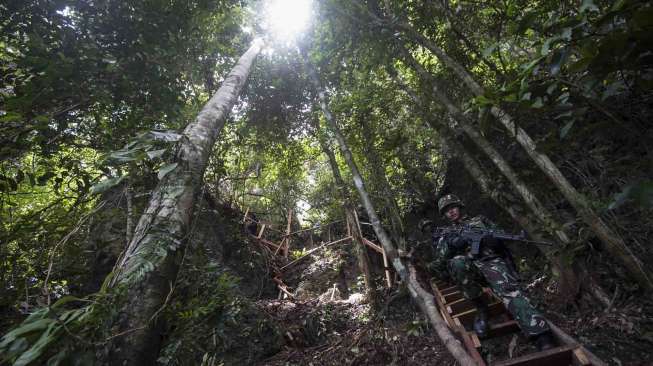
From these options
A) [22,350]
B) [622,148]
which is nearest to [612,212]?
[622,148]

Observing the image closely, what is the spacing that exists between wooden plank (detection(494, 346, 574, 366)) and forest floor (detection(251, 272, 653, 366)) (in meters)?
0.82

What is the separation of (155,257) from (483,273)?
4115mm

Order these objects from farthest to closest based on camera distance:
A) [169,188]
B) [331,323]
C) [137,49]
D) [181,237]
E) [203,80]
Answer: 1. [203,80]
2. [331,323]
3. [137,49]
4. [169,188]
5. [181,237]

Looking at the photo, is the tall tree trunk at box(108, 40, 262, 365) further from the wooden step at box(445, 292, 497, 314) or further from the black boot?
the wooden step at box(445, 292, 497, 314)

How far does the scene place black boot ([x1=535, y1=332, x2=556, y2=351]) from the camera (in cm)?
329

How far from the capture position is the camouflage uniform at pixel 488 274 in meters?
3.46

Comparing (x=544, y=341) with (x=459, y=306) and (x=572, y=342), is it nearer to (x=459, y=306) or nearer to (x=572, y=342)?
(x=572, y=342)

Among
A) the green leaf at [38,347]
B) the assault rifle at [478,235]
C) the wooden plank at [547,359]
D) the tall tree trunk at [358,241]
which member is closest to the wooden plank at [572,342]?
the wooden plank at [547,359]

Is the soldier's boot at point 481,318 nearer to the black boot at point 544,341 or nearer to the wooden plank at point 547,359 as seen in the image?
the black boot at point 544,341

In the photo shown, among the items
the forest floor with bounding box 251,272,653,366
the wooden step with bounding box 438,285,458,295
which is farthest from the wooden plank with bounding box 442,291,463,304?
the forest floor with bounding box 251,272,653,366

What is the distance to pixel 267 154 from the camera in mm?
9477

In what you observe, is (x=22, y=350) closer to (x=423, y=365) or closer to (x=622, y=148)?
(x=423, y=365)

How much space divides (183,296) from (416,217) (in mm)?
8329

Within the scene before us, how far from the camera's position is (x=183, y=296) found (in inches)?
90.2
